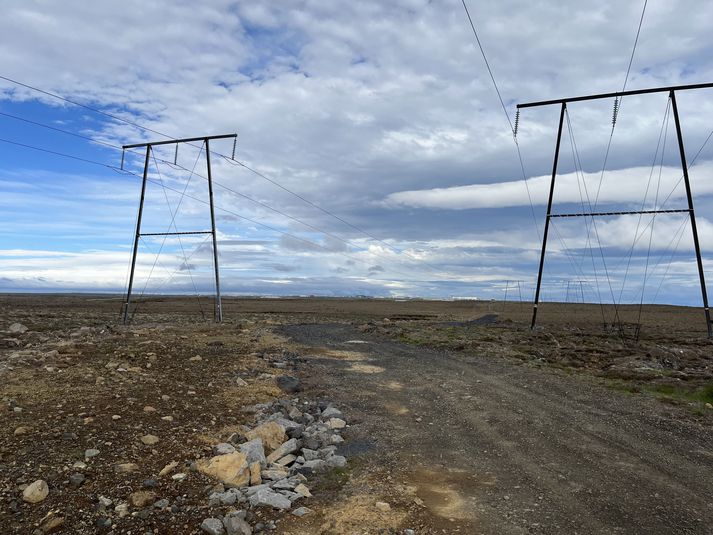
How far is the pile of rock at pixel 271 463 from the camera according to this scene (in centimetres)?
675

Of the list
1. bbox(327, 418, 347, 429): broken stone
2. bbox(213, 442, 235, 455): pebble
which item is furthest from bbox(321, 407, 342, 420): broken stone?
bbox(213, 442, 235, 455): pebble

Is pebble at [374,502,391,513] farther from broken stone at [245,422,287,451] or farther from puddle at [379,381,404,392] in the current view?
puddle at [379,381,404,392]

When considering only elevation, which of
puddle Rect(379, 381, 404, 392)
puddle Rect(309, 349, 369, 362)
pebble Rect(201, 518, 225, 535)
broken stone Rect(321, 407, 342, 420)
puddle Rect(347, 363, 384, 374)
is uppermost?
puddle Rect(309, 349, 369, 362)

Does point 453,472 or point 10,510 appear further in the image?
point 453,472

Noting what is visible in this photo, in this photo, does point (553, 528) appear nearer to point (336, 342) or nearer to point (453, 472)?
point (453, 472)

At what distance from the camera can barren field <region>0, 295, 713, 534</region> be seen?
648 centimetres

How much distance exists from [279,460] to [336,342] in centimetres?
1729

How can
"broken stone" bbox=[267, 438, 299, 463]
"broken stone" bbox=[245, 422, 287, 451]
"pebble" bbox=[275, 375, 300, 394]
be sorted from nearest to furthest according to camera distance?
"broken stone" bbox=[267, 438, 299, 463]
"broken stone" bbox=[245, 422, 287, 451]
"pebble" bbox=[275, 375, 300, 394]

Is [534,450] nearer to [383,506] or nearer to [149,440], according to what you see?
[383,506]

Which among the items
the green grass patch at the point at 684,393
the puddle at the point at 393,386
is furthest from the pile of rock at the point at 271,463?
the green grass patch at the point at 684,393

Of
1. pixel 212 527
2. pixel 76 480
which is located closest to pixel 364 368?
pixel 76 480

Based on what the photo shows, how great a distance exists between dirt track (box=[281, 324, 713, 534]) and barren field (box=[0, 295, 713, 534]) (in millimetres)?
38

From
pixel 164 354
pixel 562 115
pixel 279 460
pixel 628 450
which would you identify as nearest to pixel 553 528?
pixel 628 450

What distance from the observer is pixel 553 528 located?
613 cm
